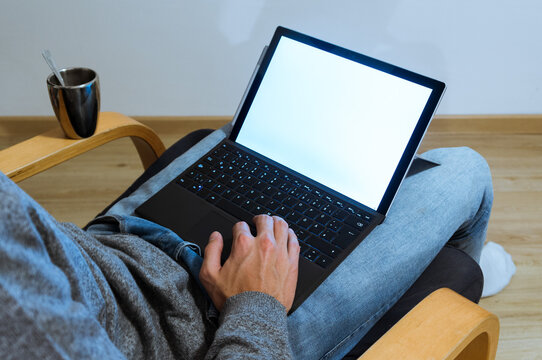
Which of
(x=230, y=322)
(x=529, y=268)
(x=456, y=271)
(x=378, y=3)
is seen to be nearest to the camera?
(x=230, y=322)

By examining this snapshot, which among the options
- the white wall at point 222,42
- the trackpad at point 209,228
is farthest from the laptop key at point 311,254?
the white wall at point 222,42

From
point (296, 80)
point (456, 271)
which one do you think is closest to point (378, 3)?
point (296, 80)

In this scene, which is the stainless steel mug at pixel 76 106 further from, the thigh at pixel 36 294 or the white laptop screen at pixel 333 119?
the thigh at pixel 36 294

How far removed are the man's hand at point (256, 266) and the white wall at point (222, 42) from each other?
3.62 ft

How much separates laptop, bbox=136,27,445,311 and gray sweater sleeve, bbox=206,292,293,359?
10 cm

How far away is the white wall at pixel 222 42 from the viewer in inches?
64.0

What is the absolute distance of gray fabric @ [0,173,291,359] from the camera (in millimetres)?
344

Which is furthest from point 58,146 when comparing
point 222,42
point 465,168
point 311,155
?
point 222,42

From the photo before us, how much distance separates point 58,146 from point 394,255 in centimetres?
63

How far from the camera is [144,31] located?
1.67m

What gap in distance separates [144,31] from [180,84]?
222 mm

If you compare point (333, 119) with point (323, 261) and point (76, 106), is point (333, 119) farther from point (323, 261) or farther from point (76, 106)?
point (76, 106)

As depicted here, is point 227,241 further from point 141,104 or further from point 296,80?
point 141,104

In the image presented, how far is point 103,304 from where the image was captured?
481 mm
